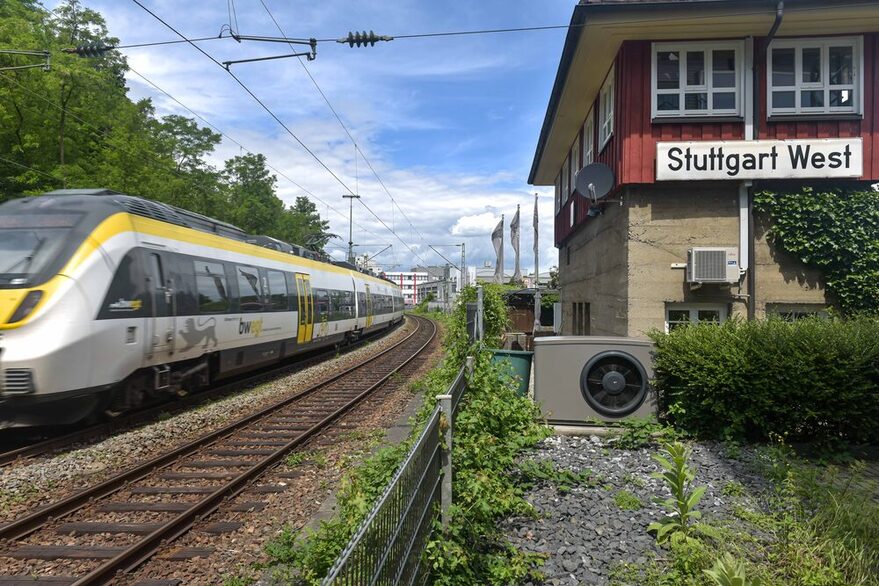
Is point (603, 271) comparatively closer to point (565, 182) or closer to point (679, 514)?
point (565, 182)

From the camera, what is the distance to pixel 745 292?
970 cm

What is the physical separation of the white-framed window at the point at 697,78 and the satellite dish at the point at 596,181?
1.31m

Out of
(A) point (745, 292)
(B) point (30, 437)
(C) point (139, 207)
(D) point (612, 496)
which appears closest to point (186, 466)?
(B) point (30, 437)

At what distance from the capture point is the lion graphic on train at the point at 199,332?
958 centimetres

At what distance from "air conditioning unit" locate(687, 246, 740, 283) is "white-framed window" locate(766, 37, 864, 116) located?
2.53m

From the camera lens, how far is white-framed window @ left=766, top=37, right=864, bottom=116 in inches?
374

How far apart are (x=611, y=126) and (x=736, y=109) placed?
221cm

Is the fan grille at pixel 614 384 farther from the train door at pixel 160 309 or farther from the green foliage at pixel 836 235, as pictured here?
the train door at pixel 160 309

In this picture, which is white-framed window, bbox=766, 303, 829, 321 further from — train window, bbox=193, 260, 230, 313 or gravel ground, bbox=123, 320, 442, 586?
train window, bbox=193, 260, 230, 313

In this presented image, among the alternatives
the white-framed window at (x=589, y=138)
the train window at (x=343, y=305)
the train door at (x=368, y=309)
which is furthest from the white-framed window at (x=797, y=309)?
the train door at (x=368, y=309)

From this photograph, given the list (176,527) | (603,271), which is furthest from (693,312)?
(176,527)

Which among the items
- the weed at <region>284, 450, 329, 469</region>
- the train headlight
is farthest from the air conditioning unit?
the train headlight

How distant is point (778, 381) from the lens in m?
5.91

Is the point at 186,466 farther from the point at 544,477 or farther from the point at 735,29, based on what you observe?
the point at 735,29
